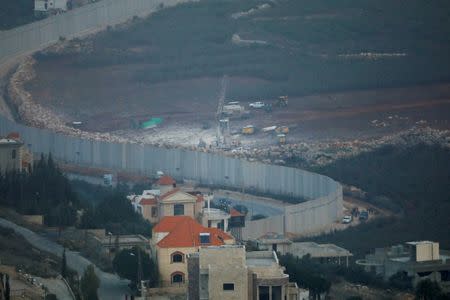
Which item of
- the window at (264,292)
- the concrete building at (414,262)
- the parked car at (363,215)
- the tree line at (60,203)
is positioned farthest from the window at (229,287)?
the parked car at (363,215)

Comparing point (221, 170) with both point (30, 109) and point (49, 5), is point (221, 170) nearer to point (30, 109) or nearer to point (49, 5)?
point (30, 109)

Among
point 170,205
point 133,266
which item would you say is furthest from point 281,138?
point 133,266

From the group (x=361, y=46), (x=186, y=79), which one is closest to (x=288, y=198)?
(x=186, y=79)

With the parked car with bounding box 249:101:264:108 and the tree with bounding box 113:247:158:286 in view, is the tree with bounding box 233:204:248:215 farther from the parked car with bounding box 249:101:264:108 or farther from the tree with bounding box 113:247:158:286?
the parked car with bounding box 249:101:264:108

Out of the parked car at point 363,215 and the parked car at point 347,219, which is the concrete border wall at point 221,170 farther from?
the parked car at point 363,215

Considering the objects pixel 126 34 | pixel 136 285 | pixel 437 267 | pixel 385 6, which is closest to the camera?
pixel 136 285

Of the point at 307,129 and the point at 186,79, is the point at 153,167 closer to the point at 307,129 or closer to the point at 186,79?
the point at 307,129
